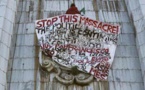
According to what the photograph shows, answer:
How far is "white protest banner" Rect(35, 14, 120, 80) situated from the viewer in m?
11.1

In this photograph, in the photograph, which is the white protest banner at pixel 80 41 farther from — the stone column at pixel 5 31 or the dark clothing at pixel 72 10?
the stone column at pixel 5 31

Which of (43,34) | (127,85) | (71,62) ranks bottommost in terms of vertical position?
(127,85)

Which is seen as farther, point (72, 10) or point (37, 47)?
point (72, 10)

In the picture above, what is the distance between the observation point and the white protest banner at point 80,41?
436 inches

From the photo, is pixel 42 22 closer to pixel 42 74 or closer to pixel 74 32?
pixel 74 32

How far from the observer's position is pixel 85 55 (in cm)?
1131

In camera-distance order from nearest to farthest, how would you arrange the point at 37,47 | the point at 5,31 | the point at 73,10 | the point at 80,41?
the point at 5,31 → the point at 80,41 → the point at 37,47 → the point at 73,10

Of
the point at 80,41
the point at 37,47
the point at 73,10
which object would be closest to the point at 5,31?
the point at 37,47

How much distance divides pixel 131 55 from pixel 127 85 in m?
1.36

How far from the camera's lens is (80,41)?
11734 millimetres

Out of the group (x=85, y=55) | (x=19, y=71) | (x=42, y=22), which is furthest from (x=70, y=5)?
(x=19, y=71)

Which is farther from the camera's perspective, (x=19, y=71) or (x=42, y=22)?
(x=42, y=22)

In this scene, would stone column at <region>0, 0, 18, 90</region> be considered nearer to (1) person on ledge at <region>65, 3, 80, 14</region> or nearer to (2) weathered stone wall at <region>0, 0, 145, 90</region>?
(2) weathered stone wall at <region>0, 0, 145, 90</region>

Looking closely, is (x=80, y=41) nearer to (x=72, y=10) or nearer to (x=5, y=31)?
(x=72, y=10)
